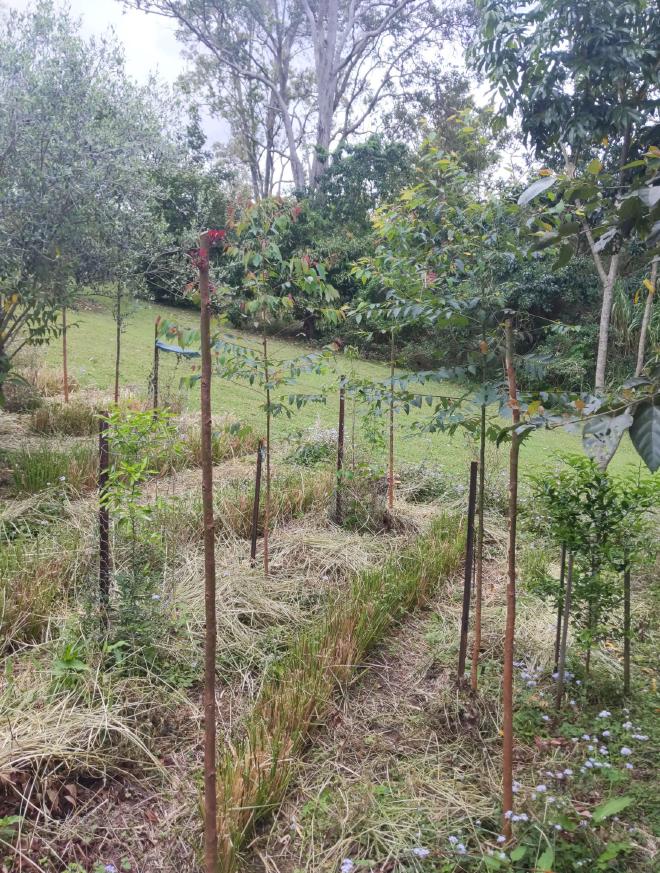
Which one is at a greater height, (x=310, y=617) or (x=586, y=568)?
(x=586, y=568)

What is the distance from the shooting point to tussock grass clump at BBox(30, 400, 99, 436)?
5.91m

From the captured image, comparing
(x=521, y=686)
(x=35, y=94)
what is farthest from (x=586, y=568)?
(x=35, y=94)

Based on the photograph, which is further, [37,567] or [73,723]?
[37,567]

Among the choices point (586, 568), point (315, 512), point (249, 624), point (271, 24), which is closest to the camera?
point (586, 568)

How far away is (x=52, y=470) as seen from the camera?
4359 mm

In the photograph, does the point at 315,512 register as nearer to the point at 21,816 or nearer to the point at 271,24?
the point at 21,816

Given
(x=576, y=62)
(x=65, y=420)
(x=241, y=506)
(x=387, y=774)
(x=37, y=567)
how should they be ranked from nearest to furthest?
1. (x=387, y=774)
2. (x=37, y=567)
3. (x=576, y=62)
4. (x=241, y=506)
5. (x=65, y=420)

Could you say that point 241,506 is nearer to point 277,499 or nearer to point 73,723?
point 277,499

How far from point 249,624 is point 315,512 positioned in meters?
1.48

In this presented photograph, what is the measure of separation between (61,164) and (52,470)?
2547 mm

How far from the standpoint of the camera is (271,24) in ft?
55.9

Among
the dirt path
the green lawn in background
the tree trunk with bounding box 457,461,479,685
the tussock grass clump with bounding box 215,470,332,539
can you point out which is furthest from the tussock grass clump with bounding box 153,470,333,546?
the tree trunk with bounding box 457,461,479,685

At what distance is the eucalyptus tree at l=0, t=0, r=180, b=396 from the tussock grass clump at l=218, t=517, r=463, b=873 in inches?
136

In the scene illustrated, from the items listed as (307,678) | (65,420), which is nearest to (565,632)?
(307,678)
